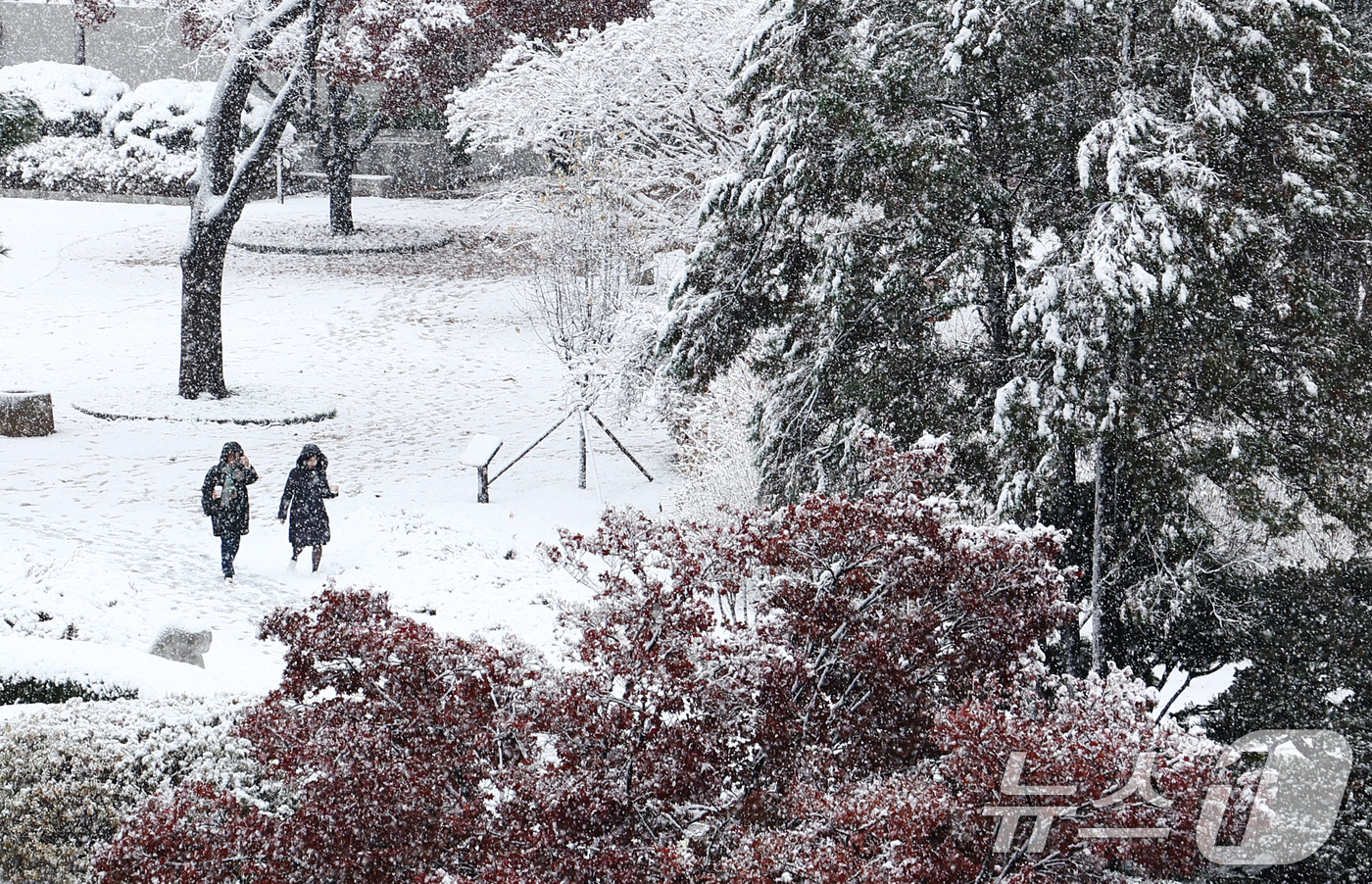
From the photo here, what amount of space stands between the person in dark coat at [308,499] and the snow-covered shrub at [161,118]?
78.9 feet

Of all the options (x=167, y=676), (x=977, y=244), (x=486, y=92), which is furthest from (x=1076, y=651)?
(x=486, y=92)

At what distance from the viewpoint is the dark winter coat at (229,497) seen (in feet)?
35.1

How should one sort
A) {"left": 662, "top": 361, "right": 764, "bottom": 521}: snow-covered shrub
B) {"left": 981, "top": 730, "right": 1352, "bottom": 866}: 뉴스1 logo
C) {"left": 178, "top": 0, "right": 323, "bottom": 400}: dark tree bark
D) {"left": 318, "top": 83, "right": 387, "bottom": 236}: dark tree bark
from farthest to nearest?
{"left": 318, "top": 83, "right": 387, "bottom": 236}: dark tree bark < {"left": 178, "top": 0, "right": 323, "bottom": 400}: dark tree bark < {"left": 662, "top": 361, "right": 764, "bottom": 521}: snow-covered shrub < {"left": 981, "top": 730, "right": 1352, "bottom": 866}: 뉴스1 logo

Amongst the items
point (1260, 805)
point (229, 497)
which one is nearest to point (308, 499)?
point (229, 497)

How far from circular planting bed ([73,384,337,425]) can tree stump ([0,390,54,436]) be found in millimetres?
1028

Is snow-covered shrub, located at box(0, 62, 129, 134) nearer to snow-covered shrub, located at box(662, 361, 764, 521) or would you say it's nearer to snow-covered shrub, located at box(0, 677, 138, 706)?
snow-covered shrub, located at box(662, 361, 764, 521)

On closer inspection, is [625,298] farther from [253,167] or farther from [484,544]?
[253,167]

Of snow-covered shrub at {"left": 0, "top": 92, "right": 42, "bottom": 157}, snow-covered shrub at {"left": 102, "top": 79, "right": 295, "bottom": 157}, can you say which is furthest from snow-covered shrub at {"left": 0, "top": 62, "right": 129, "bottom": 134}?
snow-covered shrub at {"left": 0, "top": 92, "right": 42, "bottom": 157}

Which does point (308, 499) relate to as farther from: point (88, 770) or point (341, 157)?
point (341, 157)

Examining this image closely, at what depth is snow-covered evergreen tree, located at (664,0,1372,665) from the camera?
7.37 meters

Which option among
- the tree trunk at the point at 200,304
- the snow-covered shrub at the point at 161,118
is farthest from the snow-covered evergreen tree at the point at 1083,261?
the snow-covered shrub at the point at 161,118

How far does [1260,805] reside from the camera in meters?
3.61

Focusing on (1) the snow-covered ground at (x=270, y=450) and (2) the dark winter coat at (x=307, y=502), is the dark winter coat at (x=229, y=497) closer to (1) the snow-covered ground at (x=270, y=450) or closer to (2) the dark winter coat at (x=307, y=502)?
(2) the dark winter coat at (x=307, y=502)

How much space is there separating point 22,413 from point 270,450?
10.1 ft
